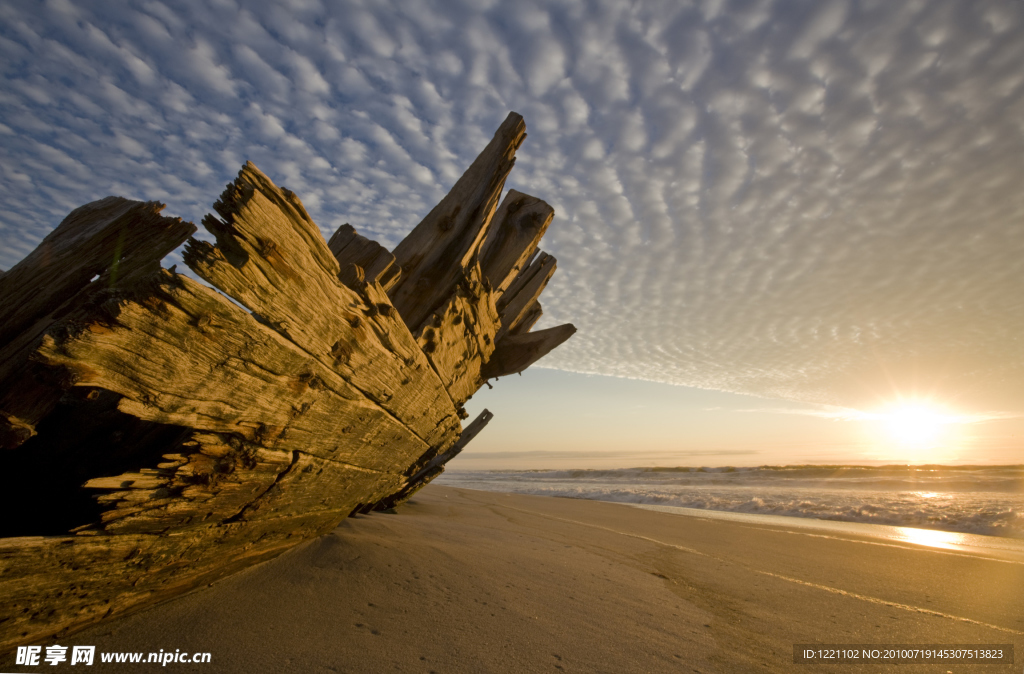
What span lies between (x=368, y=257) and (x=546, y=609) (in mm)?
2430

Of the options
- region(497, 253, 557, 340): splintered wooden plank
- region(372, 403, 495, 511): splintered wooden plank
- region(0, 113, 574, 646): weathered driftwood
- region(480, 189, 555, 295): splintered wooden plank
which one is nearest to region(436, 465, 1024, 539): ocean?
region(372, 403, 495, 511): splintered wooden plank

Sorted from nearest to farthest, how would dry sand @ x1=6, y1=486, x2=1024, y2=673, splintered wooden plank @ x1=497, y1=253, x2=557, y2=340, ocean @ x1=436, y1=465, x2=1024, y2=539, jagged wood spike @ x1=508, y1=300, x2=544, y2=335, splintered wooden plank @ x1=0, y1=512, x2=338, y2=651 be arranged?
splintered wooden plank @ x1=0, y1=512, x2=338, y2=651, dry sand @ x1=6, y1=486, x2=1024, y2=673, splintered wooden plank @ x1=497, y1=253, x2=557, y2=340, jagged wood spike @ x1=508, y1=300, x2=544, y2=335, ocean @ x1=436, y1=465, x2=1024, y2=539

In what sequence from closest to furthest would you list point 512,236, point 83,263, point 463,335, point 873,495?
point 83,263, point 463,335, point 512,236, point 873,495

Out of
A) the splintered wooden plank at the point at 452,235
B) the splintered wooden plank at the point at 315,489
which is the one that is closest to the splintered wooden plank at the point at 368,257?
the splintered wooden plank at the point at 452,235

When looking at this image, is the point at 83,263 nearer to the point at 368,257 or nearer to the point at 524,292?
the point at 368,257

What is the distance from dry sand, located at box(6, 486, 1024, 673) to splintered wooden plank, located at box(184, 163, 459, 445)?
120 cm

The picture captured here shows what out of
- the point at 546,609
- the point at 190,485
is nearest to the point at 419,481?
the point at 546,609

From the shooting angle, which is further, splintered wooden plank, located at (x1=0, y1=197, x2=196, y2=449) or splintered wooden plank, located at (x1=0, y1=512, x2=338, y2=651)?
splintered wooden plank, located at (x1=0, y1=197, x2=196, y2=449)

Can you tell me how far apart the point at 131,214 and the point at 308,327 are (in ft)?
2.92

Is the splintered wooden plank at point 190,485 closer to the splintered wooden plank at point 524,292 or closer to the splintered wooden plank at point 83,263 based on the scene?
the splintered wooden plank at point 83,263

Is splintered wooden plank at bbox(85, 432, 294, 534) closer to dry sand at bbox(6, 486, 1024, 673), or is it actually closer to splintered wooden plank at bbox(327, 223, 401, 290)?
dry sand at bbox(6, 486, 1024, 673)

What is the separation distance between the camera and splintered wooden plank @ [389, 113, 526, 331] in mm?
2869

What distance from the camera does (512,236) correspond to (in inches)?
148

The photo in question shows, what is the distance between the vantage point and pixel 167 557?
6.57 feet
